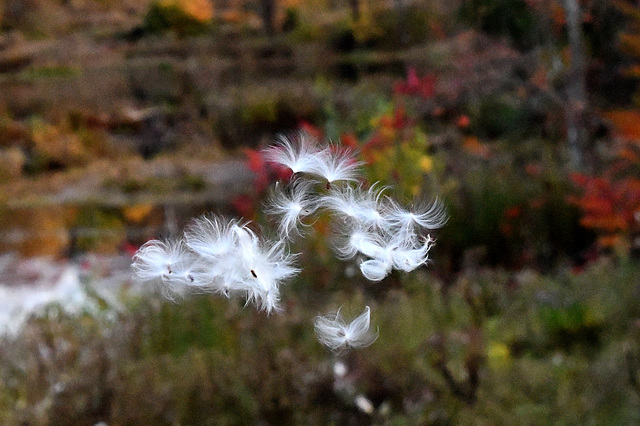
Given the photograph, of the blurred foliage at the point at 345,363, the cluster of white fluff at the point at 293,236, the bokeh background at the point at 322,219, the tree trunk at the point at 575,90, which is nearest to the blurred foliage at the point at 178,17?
the bokeh background at the point at 322,219

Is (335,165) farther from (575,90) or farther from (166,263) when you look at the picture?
(575,90)

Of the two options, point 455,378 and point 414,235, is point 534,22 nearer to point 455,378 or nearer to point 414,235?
point 455,378

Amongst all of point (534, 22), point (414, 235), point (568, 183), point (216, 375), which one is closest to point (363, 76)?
point (534, 22)

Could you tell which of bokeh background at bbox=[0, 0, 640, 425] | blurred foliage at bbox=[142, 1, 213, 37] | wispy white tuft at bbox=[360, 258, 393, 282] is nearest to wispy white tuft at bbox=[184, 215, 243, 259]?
wispy white tuft at bbox=[360, 258, 393, 282]

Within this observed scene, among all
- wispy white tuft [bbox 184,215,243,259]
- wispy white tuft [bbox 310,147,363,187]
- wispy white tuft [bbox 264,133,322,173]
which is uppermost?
wispy white tuft [bbox 264,133,322,173]

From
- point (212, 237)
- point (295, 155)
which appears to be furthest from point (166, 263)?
point (295, 155)

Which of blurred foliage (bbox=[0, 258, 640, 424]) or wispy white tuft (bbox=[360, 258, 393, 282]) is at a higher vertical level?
wispy white tuft (bbox=[360, 258, 393, 282])

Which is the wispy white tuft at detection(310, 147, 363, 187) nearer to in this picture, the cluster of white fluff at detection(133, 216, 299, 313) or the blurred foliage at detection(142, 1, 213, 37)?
the cluster of white fluff at detection(133, 216, 299, 313)
